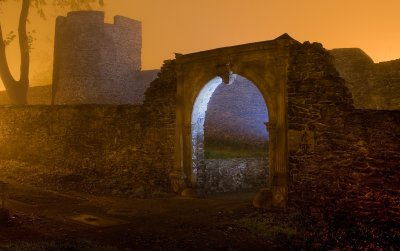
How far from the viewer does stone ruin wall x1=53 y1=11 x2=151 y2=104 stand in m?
21.2

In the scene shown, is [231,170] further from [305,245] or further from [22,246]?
[22,246]

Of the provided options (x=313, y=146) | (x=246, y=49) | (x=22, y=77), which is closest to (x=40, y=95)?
(x=22, y=77)

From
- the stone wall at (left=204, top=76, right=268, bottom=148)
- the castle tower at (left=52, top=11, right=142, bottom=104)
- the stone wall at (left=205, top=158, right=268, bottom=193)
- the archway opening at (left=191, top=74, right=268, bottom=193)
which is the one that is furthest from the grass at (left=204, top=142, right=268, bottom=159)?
the castle tower at (left=52, top=11, right=142, bottom=104)

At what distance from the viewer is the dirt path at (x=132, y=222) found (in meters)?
6.52

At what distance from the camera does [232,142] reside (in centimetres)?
1811

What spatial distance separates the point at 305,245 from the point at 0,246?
453 cm

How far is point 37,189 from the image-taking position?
11234mm

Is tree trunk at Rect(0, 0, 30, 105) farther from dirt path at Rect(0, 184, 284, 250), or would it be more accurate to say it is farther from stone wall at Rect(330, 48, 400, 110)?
stone wall at Rect(330, 48, 400, 110)

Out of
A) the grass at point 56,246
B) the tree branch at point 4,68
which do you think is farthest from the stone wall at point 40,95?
the grass at point 56,246

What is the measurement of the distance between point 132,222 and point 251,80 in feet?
13.9

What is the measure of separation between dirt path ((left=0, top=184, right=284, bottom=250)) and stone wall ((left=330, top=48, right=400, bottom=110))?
7243 millimetres

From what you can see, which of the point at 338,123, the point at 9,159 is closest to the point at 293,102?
the point at 338,123

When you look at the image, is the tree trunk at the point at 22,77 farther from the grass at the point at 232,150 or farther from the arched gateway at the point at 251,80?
the arched gateway at the point at 251,80

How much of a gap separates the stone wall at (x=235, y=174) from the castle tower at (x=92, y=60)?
10.3m
